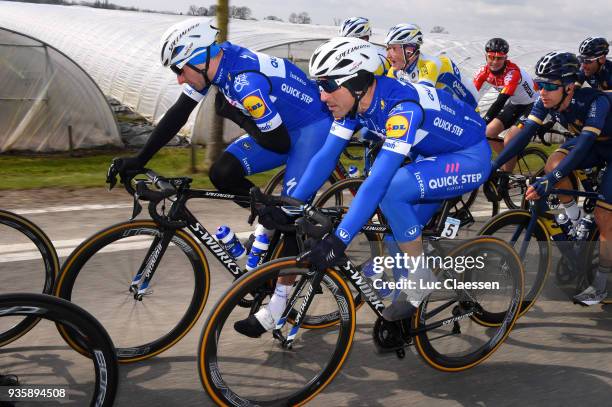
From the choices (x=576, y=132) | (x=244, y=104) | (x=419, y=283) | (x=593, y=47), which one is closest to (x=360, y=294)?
(x=419, y=283)

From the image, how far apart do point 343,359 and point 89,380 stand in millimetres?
1371

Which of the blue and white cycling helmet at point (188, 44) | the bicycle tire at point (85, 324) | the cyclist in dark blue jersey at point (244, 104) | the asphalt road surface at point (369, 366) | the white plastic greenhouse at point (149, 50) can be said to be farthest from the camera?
the white plastic greenhouse at point (149, 50)

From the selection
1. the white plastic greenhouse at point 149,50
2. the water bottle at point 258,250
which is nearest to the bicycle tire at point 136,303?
the water bottle at point 258,250

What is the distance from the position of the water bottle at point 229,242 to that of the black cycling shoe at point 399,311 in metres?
1.06

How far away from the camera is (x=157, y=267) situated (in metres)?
4.18

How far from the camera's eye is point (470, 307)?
4.38 m

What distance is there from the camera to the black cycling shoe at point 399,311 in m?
3.96

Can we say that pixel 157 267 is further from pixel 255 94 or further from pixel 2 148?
pixel 2 148

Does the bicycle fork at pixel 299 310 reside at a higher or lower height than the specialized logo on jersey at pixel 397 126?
lower

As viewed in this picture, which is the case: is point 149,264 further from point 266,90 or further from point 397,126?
point 397,126

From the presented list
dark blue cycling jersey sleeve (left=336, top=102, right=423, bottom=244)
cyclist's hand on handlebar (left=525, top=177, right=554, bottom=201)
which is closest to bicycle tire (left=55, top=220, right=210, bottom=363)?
dark blue cycling jersey sleeve (left=336, top=102, right=423, bottom=244)

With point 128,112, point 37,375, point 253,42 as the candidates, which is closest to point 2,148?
point 128,112

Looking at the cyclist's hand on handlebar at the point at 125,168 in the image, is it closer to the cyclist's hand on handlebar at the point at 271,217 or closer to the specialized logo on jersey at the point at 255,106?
the specialized logo on jersey at the point at 255,106

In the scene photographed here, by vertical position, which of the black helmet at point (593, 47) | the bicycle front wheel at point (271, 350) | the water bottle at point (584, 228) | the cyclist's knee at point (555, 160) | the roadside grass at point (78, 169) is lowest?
the roadside grass at point (78, 169)
